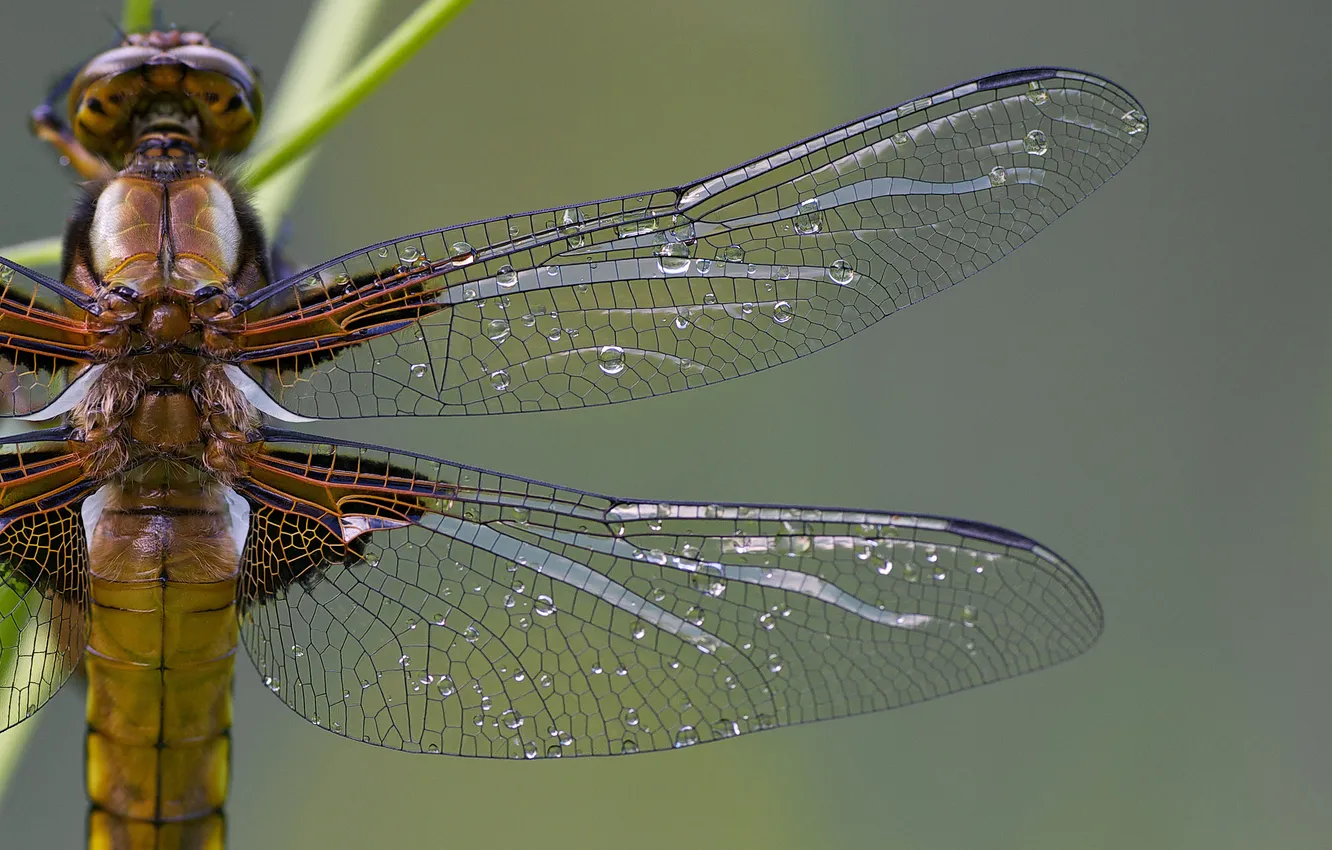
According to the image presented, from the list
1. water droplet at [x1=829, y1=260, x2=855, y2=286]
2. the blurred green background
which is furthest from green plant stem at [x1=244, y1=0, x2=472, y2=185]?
the blurred green background

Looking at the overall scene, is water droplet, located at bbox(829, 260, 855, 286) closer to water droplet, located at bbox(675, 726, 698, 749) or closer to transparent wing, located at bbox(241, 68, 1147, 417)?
transparent wing, located at bbox(241, 68, 1147, 417)

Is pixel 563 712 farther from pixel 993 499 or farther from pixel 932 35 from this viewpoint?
pixel 932 35

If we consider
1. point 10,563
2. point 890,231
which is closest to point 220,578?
point 10,563

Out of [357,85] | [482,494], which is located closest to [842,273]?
[482,494]

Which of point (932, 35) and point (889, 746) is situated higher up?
point (932, 35)

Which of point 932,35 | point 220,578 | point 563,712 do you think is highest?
point 932,35

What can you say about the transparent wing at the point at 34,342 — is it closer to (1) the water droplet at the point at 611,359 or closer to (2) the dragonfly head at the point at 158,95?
(2) the dragonfly head at the point at 158,95
